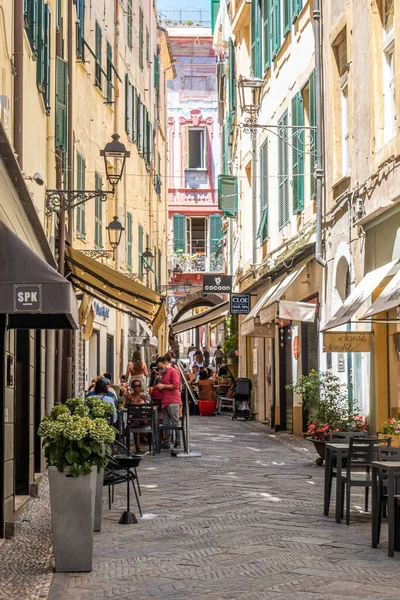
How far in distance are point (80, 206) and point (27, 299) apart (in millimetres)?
13325

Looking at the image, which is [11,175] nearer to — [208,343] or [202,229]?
[202,229]

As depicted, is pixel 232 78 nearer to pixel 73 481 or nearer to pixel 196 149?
pixel 196 149

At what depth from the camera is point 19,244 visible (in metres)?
8.70

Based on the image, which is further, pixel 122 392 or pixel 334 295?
pixel 122 392

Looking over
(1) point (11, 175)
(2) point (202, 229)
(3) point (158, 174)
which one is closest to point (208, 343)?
(2) point (202, 229)

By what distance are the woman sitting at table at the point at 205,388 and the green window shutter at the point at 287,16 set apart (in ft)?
40.1

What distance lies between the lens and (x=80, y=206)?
21469 mm

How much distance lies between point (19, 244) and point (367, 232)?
8.12m

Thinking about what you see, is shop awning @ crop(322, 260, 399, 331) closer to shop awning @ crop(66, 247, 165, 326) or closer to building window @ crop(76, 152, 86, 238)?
shop awning @ crop(66, 247, 165, 326)

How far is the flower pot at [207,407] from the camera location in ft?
105

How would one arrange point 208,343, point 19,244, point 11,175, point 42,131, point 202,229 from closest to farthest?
1. point 19,244
2. point 11,175
3. point 42,131
4. point 202,229
5. point 208,343

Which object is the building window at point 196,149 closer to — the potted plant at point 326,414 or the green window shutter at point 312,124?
the green window shutter at point 312,124

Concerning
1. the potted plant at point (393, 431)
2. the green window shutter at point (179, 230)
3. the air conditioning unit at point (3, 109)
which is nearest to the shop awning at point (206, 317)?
the green window shutter at point (179, 230)

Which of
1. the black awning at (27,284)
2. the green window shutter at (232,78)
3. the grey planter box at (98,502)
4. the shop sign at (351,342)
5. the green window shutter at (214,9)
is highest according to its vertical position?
the green window shutter at (214,9)
